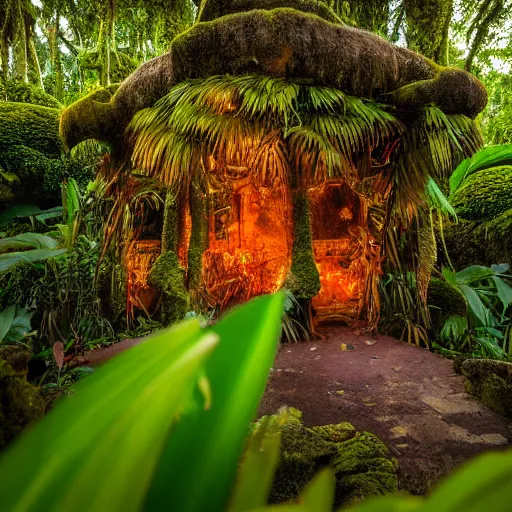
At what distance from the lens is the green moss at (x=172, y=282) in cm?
481

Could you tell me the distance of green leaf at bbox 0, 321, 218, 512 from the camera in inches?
8.3

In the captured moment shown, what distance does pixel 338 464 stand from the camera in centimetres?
187

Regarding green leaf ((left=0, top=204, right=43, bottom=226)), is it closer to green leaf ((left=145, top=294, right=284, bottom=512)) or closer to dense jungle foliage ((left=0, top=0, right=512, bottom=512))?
dense jungle foliage ((left=0, top=0, right=512, bottom=512))

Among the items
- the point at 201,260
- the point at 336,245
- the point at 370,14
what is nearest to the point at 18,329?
the point at 201,260

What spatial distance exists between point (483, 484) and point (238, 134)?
349 centimetres

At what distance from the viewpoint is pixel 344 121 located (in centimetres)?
352

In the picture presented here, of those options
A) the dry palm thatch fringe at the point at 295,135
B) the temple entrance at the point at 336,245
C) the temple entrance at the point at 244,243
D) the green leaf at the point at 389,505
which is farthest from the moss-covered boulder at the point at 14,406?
the temple entrance at the point at 336,245

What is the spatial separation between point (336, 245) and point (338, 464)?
413cm

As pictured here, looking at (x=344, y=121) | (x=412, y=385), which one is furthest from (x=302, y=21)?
(x=412, y=385)

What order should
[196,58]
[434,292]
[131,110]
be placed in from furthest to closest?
[434,292] < [131,110] < [196,58]

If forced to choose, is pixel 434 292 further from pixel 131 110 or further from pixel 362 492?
pixel 131 110

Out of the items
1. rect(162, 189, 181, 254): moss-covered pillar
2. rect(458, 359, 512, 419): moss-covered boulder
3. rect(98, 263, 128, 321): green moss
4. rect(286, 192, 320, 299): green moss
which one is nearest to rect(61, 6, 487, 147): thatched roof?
rect(162, 189, 181, 254): moss-covered pillar

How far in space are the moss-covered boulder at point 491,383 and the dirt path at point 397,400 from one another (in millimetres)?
73

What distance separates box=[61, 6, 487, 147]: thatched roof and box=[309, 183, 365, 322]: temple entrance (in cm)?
206
